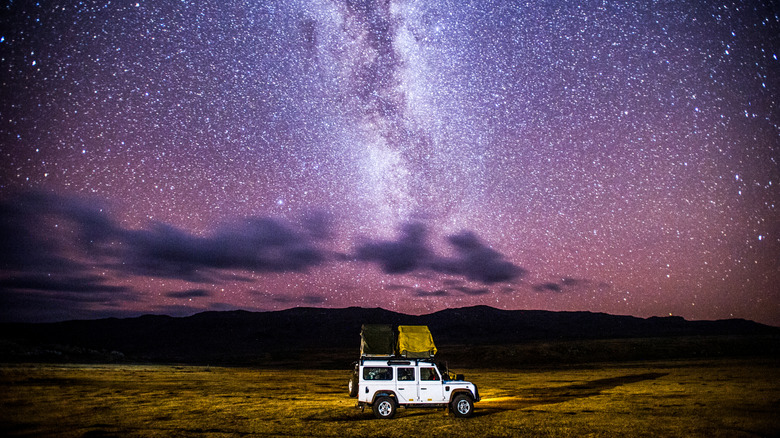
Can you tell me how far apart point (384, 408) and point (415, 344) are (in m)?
3.28

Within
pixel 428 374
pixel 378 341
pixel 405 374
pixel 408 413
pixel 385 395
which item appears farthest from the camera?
pixel 378 341

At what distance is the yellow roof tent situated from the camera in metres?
17.1

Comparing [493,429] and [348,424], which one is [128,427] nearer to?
[348,424]

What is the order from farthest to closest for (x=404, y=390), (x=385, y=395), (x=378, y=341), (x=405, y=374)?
1. (x=378, y=341)
2. (x=405, y=374)
3. (x=404, y=390)
4. (x=385, y=395)

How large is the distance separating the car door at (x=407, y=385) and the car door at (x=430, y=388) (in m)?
0.22

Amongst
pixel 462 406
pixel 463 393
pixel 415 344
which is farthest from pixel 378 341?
pixel 462 406

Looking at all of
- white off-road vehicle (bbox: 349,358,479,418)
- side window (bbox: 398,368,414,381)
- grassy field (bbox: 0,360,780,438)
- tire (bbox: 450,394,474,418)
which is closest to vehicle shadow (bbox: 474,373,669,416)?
grassy field (bbox: 0,360,780,438)

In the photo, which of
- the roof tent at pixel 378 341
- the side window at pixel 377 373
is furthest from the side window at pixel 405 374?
the roof tent at pixel 378 341

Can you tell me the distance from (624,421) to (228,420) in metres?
13.6

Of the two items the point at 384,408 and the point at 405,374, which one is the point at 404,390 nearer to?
the point at 405,374

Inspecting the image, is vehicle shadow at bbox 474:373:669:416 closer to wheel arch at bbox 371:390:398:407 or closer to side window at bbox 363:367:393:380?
wheel arch at bbox 371:390:398:407

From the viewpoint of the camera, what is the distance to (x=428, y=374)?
15.1 meters

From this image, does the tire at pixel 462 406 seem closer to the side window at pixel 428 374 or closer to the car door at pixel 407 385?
the side window at pixel 428 374

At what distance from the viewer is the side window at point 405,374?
48.9 feet
